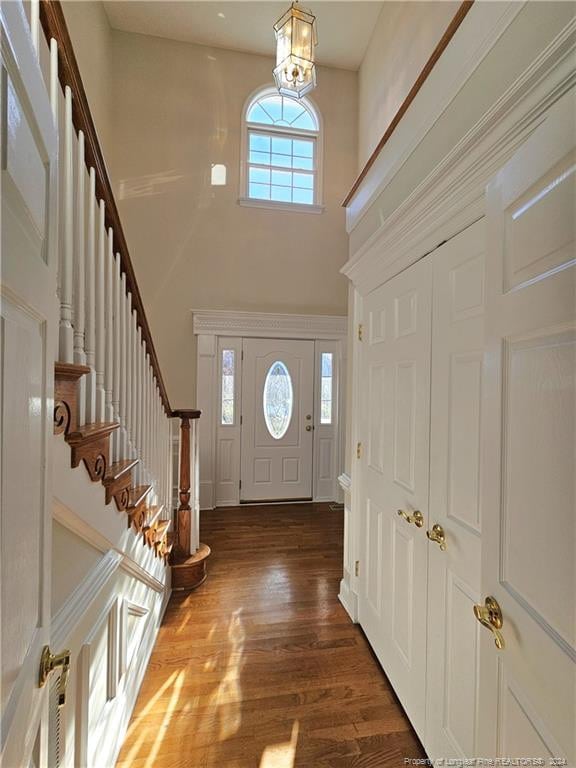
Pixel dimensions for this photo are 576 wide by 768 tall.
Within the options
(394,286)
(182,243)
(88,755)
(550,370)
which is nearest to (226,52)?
(182,243)

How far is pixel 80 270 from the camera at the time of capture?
3.55ft

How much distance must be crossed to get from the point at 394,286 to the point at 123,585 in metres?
1.75

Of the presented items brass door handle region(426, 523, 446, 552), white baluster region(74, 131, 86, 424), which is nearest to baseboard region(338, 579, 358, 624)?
brass door handle region(426, 523, 446, 552)

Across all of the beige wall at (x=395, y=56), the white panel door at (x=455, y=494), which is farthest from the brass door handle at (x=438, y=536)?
the beige wall at (x=395, y=56)

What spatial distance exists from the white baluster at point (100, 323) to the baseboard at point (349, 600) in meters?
1.81

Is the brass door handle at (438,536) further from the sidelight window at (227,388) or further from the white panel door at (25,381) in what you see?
the sidelight window at (227,388)

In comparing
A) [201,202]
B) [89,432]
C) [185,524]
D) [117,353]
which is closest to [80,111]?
[117,353]

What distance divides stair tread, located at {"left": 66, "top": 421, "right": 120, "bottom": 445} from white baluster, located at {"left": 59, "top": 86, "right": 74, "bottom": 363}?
0.68ft

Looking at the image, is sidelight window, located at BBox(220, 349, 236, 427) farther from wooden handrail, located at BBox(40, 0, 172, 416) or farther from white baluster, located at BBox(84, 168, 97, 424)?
white baluster, located at BBox(84, 168, 97, 424)

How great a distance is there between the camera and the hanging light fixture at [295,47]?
1.95m

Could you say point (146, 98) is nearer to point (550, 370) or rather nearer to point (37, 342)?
point (37, 342)

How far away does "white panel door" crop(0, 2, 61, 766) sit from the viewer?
49 cm

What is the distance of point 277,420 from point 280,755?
125 inches

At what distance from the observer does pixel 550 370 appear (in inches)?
25.9
